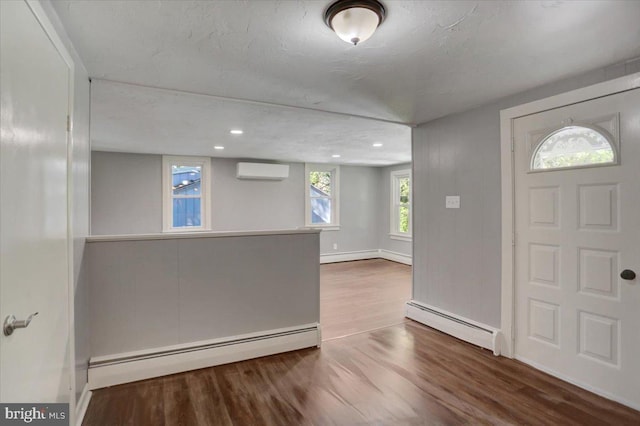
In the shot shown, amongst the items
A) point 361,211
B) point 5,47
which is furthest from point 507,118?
point 361,211

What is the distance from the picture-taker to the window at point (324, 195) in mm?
7129

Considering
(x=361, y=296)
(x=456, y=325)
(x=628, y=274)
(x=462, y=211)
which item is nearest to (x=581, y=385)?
(x=628, y=274)

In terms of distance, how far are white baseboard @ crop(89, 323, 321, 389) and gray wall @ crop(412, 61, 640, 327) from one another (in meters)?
1.49

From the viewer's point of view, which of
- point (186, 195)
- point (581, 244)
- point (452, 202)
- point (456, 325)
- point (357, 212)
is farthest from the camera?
point (357, 212)

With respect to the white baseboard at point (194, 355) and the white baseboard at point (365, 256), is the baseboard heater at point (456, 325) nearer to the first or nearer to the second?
the white baseboard at point (194, 355)

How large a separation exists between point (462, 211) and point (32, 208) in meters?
3.24

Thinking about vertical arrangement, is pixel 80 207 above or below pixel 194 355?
above

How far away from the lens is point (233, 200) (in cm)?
628

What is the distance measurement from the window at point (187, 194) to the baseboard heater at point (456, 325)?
4.27m

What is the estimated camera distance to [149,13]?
1.57m

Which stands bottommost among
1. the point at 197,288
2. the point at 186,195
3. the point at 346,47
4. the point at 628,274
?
the point at 197,288

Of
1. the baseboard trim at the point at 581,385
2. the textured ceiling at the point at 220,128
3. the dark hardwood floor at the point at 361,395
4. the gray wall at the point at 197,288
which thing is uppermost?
the textured ceiling at the point at 220,128

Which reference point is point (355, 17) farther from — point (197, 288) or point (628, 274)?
point (628, 274)

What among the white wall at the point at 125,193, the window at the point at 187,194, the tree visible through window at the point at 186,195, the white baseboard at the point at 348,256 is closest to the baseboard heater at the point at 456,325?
the white baseboard at the point at 348,256
